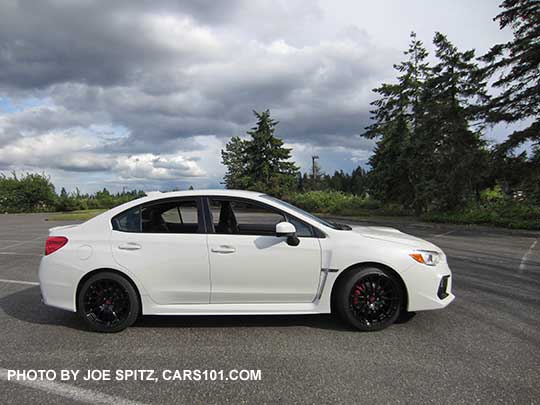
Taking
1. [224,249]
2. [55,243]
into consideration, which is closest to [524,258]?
[224,249]

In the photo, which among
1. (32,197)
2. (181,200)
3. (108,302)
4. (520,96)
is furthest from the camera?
Answer: (32,197)

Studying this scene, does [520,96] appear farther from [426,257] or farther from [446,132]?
[426,257]

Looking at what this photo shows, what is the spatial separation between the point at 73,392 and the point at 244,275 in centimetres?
176

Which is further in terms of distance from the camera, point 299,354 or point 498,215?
point 498,215

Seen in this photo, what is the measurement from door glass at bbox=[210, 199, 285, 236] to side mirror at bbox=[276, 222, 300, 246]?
0.86 ft

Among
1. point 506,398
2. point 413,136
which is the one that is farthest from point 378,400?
point 413,136

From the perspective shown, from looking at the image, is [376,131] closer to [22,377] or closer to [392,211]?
[392,211]

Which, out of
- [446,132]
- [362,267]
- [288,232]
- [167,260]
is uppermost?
[446,132]

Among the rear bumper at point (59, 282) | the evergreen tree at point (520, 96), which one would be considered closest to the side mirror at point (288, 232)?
the rear bumper at point (59, 282)

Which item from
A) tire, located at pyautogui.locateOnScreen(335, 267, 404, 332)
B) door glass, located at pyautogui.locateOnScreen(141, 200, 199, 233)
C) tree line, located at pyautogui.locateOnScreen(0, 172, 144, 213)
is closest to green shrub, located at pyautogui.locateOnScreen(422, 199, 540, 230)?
tire, located at pyautogui.locateOnScreen(335, 267, 404, 332)

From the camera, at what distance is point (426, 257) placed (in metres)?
3.78

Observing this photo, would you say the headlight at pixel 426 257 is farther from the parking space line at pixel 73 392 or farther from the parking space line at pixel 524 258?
the parking space line at pixel 524 258

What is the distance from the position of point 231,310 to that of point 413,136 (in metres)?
21.1

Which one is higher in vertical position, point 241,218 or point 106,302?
point 241,218
